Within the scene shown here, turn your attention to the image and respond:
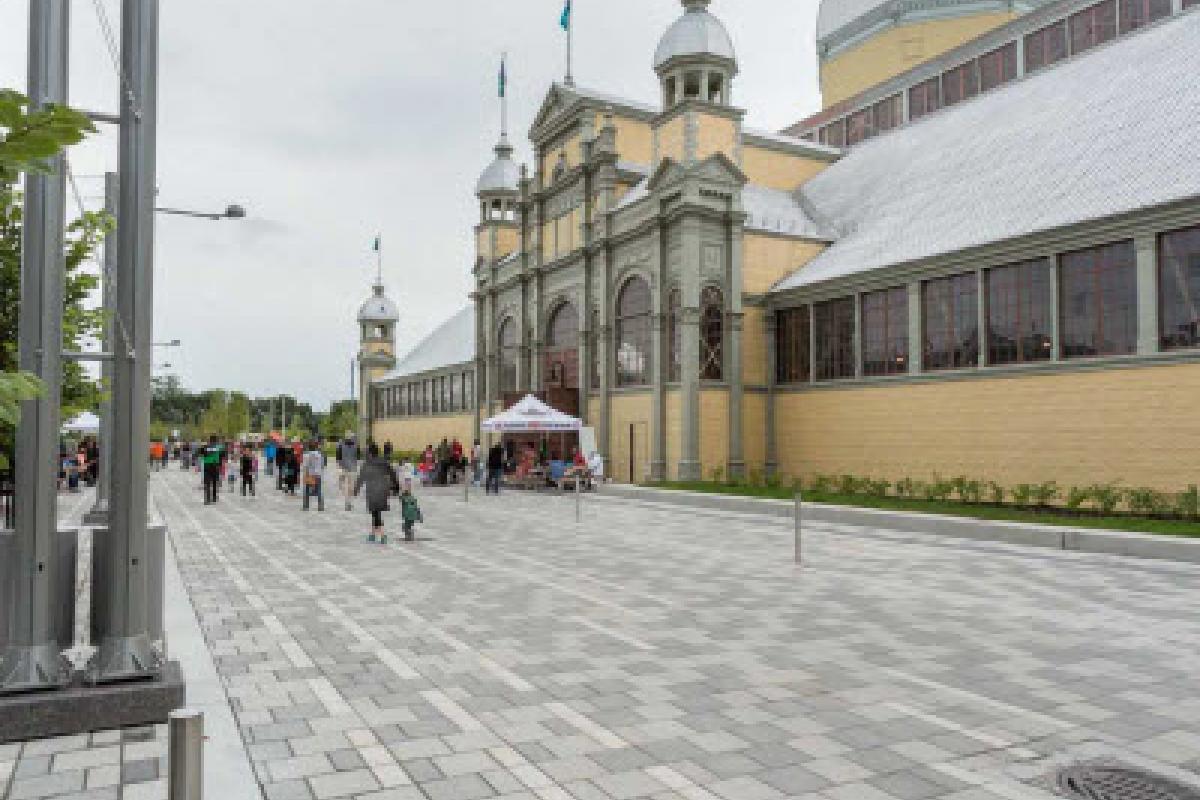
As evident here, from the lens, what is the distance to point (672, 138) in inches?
1272

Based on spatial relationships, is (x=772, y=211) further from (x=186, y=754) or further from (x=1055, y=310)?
(x=186, y=754)

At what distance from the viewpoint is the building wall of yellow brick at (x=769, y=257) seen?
31.6 meters

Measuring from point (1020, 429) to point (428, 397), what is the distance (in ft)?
145

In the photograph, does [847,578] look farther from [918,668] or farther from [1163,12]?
[1163,12]

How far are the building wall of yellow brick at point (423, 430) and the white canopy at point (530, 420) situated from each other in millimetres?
21180

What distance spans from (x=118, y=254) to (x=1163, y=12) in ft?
128

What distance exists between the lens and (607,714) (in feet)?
19.2

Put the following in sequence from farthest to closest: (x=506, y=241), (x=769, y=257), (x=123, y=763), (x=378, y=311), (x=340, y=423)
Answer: (x=340, y=423), (x=378, y=311), (x=506, y=241), (x=769, y=257), (x=123, y=763)

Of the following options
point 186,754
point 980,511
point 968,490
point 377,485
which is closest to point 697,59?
point 968,490

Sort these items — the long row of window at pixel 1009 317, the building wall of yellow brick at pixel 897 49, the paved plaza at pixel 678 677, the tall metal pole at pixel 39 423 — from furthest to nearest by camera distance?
the building wall of yellow brick at pixel 897 49
the long row of window at pixel 1009 317
the tall metal pole at pixel 39 423
the paved plaza at pixel 678 677

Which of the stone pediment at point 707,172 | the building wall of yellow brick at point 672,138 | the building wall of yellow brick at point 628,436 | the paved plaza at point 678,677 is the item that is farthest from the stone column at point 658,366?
the paved plaza at point 678,677

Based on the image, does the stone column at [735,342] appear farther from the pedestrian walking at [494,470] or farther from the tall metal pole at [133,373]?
the tall metal pole at [133,373]

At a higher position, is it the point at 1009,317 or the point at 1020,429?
the point at 1009,317

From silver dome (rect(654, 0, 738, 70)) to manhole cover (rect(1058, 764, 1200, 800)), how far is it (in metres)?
31.4
